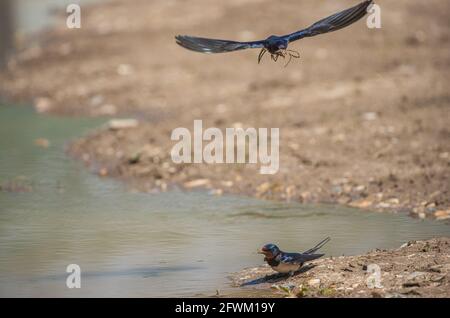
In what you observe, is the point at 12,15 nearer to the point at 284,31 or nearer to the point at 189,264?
the point at 284,31

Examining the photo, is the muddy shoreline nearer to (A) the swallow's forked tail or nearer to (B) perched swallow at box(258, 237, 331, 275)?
(A) the swallow's forked tail

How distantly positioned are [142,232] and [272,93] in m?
5.81

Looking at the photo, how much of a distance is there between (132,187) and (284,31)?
727cm

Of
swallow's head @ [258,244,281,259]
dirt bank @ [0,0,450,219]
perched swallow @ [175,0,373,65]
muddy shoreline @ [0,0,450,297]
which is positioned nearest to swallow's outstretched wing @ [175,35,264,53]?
perched swallow @ [175,0,373,65]

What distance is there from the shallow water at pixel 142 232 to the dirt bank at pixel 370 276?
13.1 inches

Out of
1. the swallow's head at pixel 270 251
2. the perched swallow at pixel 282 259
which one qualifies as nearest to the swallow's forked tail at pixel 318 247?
the perched swallow at pixel 282 259

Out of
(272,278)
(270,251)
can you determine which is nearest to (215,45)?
(270,251)

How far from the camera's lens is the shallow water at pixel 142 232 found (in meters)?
6.44

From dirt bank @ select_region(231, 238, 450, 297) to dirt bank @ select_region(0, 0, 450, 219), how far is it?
1723mm

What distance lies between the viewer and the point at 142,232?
788cm

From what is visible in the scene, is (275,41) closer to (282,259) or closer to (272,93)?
(282,259)

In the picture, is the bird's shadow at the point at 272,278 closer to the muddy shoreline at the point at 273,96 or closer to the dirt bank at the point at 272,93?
the muddy shoreline at the point at 273,96
